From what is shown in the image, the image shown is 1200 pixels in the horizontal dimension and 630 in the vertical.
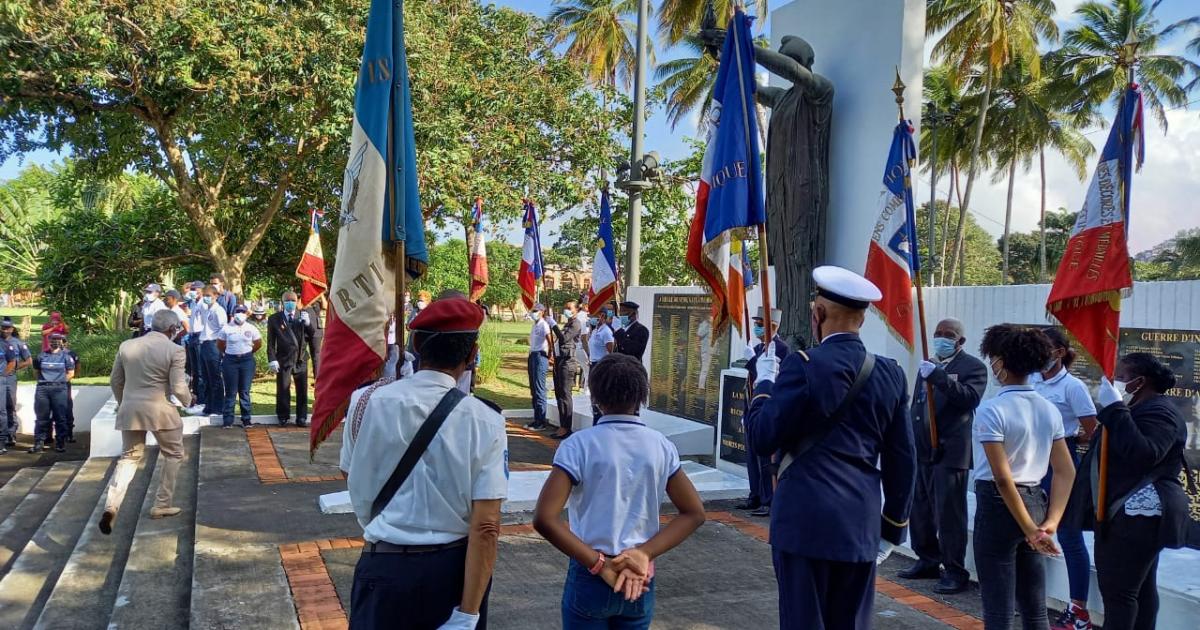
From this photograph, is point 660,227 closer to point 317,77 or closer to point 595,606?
point 317,77

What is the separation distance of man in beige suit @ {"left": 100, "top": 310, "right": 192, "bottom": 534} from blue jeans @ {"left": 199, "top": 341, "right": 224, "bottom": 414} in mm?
5142

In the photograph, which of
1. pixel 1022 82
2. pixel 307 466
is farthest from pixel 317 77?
pixel 1022 82

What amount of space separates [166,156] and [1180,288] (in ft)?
59.9

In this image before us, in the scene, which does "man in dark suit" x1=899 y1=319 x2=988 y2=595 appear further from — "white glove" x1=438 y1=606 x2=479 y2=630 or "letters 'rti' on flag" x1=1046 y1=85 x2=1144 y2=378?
"white glove" x1=438 y1=606 x2=479 y2=630

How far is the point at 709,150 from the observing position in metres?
5.89

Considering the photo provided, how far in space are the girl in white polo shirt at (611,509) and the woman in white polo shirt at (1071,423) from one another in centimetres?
274

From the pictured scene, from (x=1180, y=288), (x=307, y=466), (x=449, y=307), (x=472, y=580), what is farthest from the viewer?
(x=307, y=466)

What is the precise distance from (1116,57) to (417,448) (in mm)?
35141

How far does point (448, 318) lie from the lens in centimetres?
257

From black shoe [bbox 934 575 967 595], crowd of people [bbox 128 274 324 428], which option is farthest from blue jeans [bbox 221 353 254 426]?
black shoe [bbox 934 575 967 595]

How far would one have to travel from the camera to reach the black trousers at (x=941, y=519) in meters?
5.16

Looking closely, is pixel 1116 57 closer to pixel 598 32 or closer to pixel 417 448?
pixel 598 32

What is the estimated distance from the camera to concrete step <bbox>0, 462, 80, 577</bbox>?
722 cm

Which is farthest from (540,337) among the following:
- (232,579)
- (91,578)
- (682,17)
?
(682,17)
